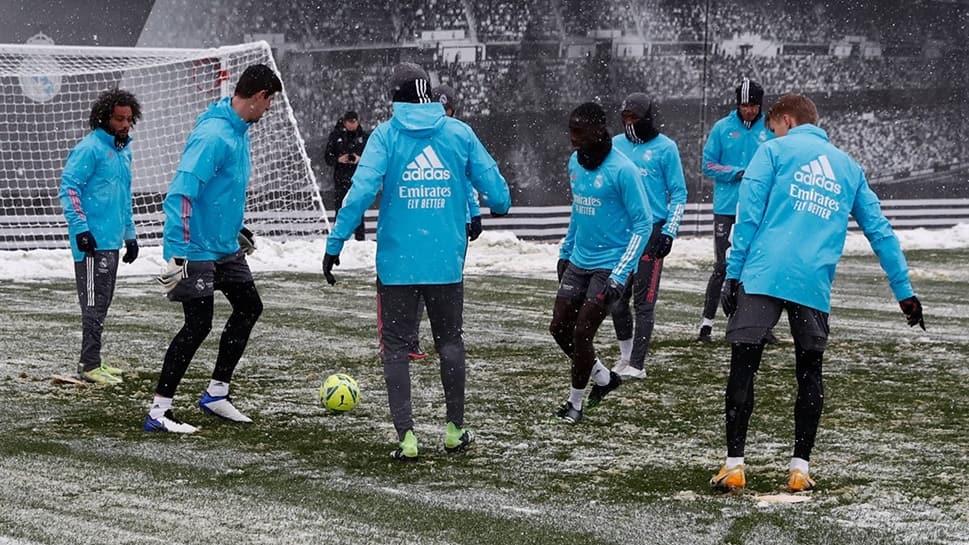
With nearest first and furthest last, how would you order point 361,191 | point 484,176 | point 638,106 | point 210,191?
point 361,191 < point 484,176 < point 210,191 < point 638,106

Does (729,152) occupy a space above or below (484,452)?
above

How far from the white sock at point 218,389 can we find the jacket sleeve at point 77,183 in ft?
5.89

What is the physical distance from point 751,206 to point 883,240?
64 centimetres

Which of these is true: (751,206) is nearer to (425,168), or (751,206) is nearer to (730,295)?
(730,295)

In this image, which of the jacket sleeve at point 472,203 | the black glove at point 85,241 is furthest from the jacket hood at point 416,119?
the black glove at point 85,241

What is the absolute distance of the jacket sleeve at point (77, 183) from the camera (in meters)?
9.12

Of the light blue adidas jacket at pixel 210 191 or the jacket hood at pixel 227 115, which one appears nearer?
the light blue adidas jacket at pixel 210 191

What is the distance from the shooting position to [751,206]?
631 centimetres

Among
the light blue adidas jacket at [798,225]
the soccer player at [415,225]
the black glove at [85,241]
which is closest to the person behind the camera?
the light blue adidas jacket at [798,225]

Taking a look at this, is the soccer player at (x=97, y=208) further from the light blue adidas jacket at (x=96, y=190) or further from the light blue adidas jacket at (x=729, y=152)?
the light blue adidas jacket at (x=729, y=152)

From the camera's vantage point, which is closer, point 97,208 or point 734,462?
point 734,462

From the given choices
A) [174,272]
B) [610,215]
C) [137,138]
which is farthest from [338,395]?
[137,138]

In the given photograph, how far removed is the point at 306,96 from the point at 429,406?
1270 centimetres

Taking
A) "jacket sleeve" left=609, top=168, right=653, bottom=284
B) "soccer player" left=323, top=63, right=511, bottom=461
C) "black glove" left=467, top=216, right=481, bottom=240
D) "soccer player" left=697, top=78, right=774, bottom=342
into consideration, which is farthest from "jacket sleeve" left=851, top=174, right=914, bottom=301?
"soccer player" left=697, top=78, right=774, bottom=342
